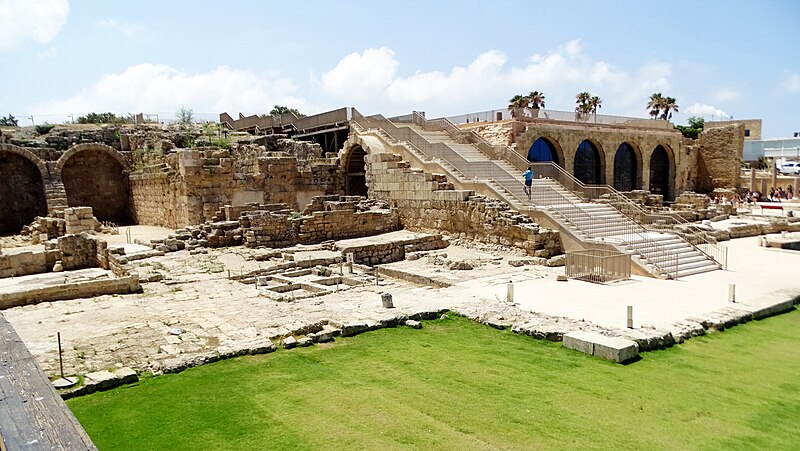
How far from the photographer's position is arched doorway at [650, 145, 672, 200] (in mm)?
33062

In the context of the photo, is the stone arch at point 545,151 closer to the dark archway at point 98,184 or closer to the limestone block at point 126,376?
the limestone block at point 126,376

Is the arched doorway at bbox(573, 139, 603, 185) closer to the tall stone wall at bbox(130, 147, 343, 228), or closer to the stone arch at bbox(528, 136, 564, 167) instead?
Answer: the stone arch at bbox(528, 136, 564, 167)

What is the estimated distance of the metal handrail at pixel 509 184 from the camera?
53.2 ft

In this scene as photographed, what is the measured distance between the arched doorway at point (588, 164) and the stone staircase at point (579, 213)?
6.83 meters

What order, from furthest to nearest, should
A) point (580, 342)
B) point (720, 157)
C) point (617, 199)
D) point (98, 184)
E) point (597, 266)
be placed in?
point (720, 157) < point (98, 184) < point (617, 199) < point (597, 266) < point (580, 342)

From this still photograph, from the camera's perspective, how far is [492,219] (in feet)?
61.4

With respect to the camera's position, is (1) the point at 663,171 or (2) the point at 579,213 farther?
(1) the point at 663,171

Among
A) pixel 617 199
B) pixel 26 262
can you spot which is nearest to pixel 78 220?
pixel 26 262

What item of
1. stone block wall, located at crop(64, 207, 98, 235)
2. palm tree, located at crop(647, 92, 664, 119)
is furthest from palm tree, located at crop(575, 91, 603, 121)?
stone block wall, located at crop(64, 207, 98, 235)

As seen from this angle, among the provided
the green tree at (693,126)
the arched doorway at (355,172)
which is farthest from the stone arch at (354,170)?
the green tree at (693,126)

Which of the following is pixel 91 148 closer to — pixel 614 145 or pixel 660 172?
pixel 614 145

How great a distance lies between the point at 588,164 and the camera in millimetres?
29141

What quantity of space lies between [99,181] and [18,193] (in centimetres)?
384

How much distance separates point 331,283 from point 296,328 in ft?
15.2
